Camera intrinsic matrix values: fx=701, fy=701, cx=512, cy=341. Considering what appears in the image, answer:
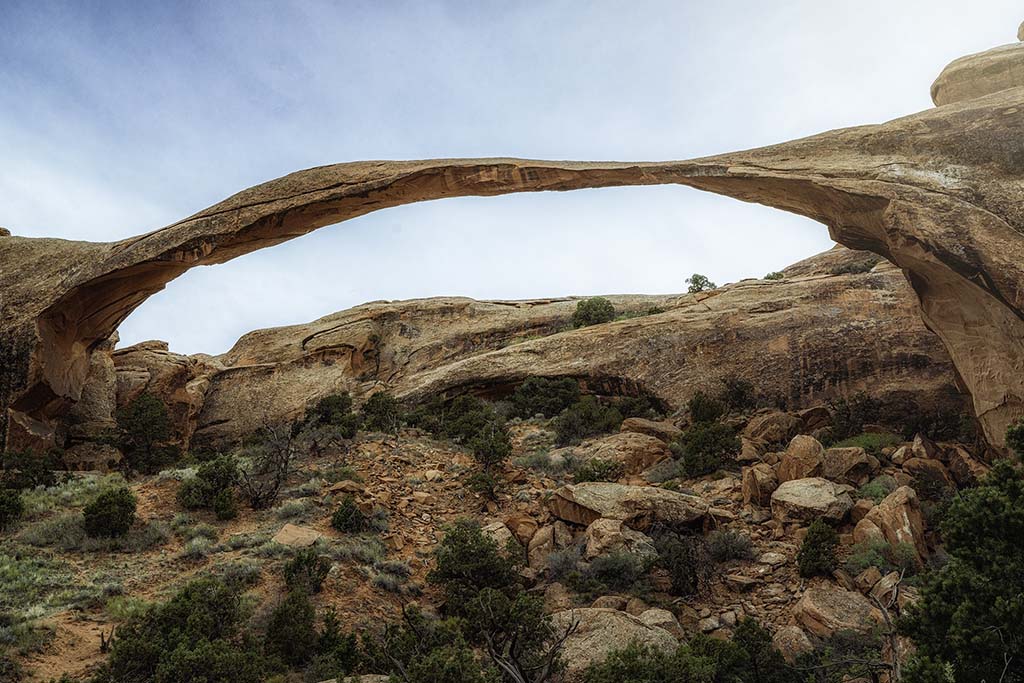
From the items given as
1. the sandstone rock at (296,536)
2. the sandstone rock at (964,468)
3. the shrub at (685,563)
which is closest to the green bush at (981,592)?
the shrub at (685,563)

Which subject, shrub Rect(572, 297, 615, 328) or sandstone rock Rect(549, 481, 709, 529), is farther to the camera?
shrub Rect(572, 297, 615, 328)

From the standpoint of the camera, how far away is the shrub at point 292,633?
1012 cm

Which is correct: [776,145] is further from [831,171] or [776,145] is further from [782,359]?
[782,359]

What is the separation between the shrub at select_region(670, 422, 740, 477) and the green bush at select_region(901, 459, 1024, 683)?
799 centimetres

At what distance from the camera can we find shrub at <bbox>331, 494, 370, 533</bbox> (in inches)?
568

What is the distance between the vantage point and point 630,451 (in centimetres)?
1823

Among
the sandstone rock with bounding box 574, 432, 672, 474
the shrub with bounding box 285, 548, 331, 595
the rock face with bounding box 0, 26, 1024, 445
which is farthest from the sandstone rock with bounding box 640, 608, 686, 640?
the rock face with bounding box 0, 26, 1024, 445

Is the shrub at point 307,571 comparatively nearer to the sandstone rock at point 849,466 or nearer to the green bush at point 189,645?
the green bush at point 189,645

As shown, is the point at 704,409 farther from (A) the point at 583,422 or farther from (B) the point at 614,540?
(B) the point at 614,540

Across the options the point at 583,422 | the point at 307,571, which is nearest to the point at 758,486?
the point at 583,422

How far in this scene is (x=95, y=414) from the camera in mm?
24203

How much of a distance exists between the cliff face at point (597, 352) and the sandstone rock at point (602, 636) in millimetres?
14127

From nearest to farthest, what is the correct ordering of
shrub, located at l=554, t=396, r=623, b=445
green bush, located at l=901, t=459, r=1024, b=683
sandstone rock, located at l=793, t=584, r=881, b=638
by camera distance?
green bush, located at l=901, t=459, r=1024, b=683 → sandstone rock, located at l=793, t=584, r=881, b=638 → shrub, located at l=554, t=396, r=623, b=445

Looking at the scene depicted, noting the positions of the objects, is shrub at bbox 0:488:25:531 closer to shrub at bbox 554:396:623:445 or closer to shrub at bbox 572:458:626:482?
shrub at bbox 572:458:626:482
